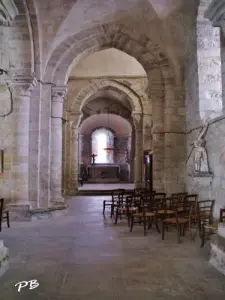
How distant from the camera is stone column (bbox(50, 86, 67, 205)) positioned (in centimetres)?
893

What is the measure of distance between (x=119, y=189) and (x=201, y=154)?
331 centimetres

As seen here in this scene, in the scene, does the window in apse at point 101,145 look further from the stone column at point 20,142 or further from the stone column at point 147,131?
the stone column at point 20,142

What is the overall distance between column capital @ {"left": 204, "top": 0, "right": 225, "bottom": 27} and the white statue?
8.94 ft

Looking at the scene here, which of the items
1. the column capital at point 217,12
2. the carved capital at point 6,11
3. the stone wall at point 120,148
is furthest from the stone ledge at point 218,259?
the stone wall at point 120,148

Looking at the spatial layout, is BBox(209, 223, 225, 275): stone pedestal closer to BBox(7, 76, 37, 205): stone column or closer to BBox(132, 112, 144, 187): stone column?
BBox(7, 76, 37, 205): stone column

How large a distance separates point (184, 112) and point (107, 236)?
4.97 meters

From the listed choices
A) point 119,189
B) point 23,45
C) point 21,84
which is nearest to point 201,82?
point 119,189

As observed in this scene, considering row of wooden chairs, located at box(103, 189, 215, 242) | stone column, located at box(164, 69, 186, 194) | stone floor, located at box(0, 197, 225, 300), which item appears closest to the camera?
stone floor, located at box(0, 197, 225, 300)

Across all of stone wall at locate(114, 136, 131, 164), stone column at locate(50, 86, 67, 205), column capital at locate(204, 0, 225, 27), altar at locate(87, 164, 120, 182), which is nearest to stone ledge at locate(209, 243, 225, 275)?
column capital at locate(204, 0, 225, 27)

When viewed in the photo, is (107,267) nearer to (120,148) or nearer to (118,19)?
(118,19)

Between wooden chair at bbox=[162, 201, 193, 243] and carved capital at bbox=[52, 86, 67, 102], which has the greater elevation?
carved capital at bbox=[52, 86, 67, 102]

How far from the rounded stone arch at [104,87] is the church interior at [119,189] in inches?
198

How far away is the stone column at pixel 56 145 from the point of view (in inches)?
352

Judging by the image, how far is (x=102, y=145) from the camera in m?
24.8
